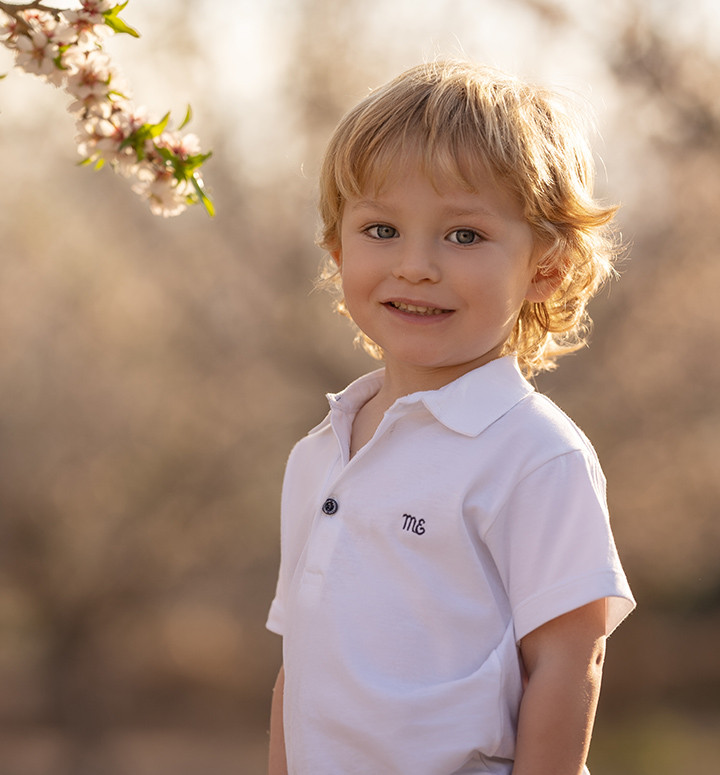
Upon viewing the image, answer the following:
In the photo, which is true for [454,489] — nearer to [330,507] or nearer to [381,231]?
[330,507]

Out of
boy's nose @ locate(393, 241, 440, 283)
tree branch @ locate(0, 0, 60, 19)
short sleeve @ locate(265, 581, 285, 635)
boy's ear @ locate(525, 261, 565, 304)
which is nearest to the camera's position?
tree branch @ locate(0, 0, 60, 19)

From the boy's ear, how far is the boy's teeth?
0.45 feet

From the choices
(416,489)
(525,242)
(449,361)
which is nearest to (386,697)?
(416,489)

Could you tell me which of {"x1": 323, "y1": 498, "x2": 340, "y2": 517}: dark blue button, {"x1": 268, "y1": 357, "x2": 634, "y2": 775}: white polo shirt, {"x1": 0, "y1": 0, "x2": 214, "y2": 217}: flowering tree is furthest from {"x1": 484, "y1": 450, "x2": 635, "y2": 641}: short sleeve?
{"x1": 0, "y1": 0, "x2": 214, "y2": 217}: flowering tree

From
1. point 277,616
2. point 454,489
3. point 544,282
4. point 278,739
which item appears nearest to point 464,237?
point 544,282

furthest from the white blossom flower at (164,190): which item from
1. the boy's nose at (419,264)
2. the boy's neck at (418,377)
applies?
the boy's neck at (418,377)

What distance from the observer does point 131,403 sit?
9.87 feet

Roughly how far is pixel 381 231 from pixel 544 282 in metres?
0.22

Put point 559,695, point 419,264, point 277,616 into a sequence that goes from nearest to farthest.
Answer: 1. point 559,695
2. point 419,264
3. point 277,616

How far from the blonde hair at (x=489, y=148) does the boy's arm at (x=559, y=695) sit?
0.42 m

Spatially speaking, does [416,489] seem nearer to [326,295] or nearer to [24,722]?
[326,295]

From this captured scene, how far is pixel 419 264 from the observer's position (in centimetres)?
121

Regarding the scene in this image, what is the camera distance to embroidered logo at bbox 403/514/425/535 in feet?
3.81

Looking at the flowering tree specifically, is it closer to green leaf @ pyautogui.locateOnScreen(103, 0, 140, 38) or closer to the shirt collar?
green leaf @ pyautogui.locateOnScreen(103, 0, 140, 38)
